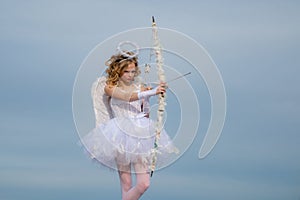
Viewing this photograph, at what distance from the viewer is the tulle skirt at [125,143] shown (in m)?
13.9

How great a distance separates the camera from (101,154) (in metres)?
14.0

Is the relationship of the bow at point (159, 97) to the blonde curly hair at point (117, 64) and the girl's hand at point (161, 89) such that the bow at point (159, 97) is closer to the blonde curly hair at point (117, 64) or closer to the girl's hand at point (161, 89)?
the girl's hand at point (161, 89)

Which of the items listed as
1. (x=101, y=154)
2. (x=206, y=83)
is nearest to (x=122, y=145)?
(x=101, y=154)

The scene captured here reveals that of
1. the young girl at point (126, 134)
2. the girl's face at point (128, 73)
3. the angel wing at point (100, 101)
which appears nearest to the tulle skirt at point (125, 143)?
the young girl at point (126, 134)

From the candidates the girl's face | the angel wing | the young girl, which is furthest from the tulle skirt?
the girl's face

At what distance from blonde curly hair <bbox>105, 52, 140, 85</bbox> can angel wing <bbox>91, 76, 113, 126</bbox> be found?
0.11 meters

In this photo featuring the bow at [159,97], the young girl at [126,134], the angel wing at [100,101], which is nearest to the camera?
the bow at [159,97]

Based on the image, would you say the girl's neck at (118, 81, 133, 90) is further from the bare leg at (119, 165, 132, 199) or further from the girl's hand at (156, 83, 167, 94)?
the bare leg at (119, 165, 132, 199)

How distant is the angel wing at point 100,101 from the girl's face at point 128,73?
9.6 inches

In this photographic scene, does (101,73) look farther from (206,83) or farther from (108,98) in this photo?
(206,83)

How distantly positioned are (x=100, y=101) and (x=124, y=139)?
1.65 feet

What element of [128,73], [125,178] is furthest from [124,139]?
[128,73]

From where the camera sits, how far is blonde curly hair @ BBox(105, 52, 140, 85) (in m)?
13.9

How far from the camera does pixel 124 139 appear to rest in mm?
13977
